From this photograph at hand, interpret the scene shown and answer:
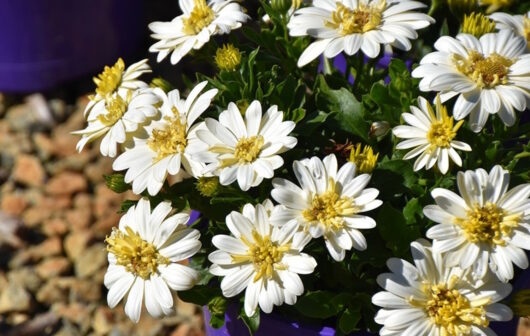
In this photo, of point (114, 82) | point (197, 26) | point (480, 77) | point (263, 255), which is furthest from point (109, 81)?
point (480, 77)

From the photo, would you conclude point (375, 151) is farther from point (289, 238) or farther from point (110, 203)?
point (110, 203)

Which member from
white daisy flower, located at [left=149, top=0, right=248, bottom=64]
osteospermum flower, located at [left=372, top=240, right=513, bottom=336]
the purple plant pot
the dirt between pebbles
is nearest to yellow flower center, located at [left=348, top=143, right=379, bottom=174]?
osteospermum flower, located at [left=372, top=240, right=513, bottom=336]

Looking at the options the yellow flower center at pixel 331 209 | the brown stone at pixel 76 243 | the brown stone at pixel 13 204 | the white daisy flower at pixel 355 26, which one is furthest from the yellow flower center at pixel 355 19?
the brown stone at pixel 13 204

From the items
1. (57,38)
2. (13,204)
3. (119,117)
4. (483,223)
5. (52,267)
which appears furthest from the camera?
(57,38)

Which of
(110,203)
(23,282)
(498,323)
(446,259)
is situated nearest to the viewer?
(446,259)

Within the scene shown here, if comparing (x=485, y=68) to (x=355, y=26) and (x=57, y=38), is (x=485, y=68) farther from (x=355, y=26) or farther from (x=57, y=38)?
(x=57, y=38)

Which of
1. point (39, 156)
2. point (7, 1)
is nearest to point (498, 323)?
point (39, 156)
